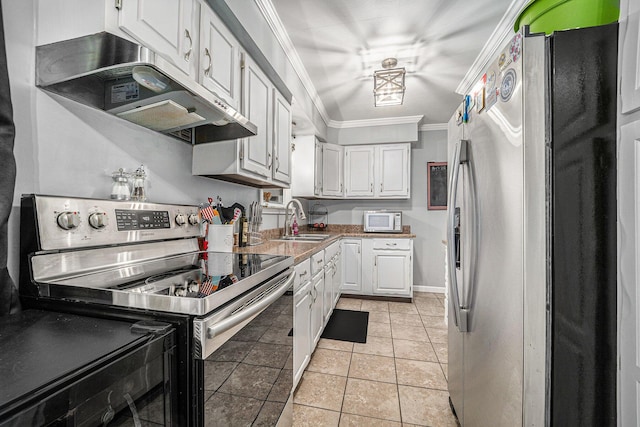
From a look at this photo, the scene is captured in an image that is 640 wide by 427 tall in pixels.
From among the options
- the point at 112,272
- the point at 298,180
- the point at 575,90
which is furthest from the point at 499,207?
the point at 298,180

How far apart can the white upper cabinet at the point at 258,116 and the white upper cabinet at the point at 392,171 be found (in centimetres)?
234

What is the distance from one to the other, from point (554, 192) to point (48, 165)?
164 cm

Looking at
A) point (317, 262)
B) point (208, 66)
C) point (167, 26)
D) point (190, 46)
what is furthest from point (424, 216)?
point (167, 26)

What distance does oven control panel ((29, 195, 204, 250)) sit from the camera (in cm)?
88

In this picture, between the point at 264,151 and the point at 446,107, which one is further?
the point at 446,107

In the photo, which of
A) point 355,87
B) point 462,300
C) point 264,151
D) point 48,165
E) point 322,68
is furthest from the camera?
point 355,87

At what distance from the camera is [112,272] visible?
1.01 m

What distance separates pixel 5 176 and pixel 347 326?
8.83 feet

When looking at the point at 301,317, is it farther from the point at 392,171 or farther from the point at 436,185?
the point at 436,185

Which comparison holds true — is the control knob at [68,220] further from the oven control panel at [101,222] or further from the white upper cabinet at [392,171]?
the white upper cabinet at [392,171]

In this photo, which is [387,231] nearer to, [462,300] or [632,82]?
[462,300]

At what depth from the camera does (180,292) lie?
2.64 feet

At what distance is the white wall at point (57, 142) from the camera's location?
90 cm

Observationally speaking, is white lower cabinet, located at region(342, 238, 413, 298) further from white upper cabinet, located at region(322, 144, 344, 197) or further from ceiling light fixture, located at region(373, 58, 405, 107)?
ceiling light fixture, located at region(373, 58, 405, 107)
